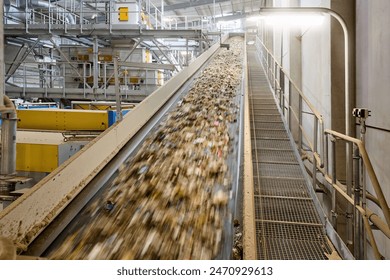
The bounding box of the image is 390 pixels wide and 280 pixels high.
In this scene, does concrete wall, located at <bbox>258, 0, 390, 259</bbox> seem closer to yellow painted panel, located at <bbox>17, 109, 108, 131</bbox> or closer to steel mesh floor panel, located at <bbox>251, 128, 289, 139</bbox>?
steel mesh floor panel, located at <bbox>251, 128, 289, 139</bbox>

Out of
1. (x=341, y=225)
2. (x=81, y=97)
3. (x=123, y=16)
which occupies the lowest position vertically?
(x=341, y=225)

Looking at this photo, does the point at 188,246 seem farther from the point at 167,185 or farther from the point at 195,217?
the point at 167,185

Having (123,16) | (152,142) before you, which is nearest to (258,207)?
(152,142)

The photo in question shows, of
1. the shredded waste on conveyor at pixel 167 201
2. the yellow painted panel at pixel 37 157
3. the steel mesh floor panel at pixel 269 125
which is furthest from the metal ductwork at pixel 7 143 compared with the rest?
the steel mesh floor panel at pixel 269 125

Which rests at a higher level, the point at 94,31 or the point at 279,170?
the point at 94,31

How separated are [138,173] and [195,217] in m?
0.85

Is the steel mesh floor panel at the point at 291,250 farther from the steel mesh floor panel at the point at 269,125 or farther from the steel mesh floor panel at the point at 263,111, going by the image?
the steel mesh floor panel at the point at 263,111

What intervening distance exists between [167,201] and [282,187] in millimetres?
1357

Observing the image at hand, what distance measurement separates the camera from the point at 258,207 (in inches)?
116

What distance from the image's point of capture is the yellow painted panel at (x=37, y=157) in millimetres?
4867

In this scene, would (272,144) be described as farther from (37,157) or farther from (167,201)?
(37,157)

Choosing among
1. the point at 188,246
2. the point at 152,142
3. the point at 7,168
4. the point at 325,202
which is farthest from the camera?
the point at 325,202

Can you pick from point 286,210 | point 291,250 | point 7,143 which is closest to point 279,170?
point 286,210

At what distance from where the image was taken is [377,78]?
3316mm
